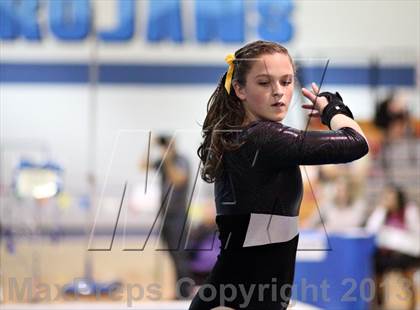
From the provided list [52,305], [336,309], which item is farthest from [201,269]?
[52,305]

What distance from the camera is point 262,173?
1.94 meters

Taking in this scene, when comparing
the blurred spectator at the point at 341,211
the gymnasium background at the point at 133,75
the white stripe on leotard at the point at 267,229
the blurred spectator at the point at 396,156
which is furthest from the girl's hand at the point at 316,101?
the gymnasium background at the point at 133,75

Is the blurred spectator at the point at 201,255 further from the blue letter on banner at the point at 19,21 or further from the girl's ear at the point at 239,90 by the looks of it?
the girl's ear at the point at 239,90

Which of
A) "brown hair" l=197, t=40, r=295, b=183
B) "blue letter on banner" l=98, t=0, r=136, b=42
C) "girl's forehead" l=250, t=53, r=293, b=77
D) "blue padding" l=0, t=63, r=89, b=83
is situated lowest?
"blue padding" l=0, t=63, r=89, b=83

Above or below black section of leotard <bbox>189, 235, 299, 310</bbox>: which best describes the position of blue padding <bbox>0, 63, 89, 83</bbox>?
below

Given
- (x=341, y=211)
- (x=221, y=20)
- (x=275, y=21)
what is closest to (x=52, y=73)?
(x=221, y=20)

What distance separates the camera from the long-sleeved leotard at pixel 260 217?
1930 mm

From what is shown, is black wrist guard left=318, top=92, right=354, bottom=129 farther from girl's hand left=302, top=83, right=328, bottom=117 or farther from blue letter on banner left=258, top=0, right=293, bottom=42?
blue letter on banner left=258, top=0, right=293, bottom=42

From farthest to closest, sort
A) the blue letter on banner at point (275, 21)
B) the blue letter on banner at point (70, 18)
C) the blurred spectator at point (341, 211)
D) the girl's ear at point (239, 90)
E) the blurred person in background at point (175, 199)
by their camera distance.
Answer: the blue letter on banner at point (275, 21) < the blue letter on banner at point (70, 18) < the blurred person in background at point (175, 199) < the blurred spectator at point (341, 211) < the girl's ear at point (239, 90)

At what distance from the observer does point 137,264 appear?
322 inches

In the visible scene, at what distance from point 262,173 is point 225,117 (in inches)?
7.7

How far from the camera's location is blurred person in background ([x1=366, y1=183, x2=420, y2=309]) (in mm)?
5742

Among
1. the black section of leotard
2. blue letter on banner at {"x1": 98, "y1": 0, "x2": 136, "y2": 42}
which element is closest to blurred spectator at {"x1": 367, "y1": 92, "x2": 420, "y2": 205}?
blue letter on banner at {"x1": 98, "y1": 0, "x2": 136, "y2": 42}

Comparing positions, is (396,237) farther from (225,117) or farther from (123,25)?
(123,25)
